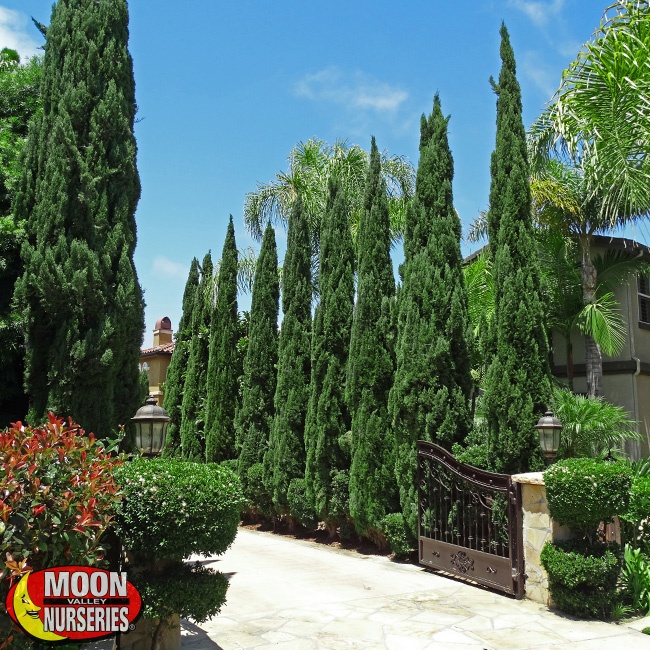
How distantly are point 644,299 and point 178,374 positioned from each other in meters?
12.8

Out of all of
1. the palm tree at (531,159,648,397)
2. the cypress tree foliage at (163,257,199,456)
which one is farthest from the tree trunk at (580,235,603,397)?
the cypress tree foliage at (163,257,199,456)

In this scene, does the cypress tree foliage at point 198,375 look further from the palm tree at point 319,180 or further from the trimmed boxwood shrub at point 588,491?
the trimmed boxwood shrub at point 588,491

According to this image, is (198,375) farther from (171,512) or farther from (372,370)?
(171,512)

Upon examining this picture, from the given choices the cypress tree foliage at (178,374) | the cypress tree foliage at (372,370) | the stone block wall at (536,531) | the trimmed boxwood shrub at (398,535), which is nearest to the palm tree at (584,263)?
the cypress tree foliage at (372,370)

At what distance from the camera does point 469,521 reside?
8.49 m

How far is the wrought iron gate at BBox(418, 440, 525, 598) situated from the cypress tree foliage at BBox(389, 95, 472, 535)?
1.42 ft

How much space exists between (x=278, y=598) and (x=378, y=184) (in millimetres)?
7501

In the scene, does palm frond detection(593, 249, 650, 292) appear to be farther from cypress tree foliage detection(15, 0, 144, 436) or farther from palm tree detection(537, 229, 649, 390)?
cypress tree foliage detection(15, 0, 144, 436)

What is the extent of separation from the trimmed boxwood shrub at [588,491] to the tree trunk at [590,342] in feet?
21.0

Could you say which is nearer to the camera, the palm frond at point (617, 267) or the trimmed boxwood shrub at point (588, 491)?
the trimmed boxwood shrub at point (588, 491)

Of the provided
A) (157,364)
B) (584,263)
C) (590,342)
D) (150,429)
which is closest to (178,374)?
(157,364)

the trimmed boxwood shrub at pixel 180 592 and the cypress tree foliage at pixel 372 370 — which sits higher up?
the cypress tree foliage at pixel 372 370

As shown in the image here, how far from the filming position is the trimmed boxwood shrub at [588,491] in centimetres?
654

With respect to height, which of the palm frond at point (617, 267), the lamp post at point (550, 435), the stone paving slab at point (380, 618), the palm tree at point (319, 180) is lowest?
the stone paving slab at point (380, 618)
